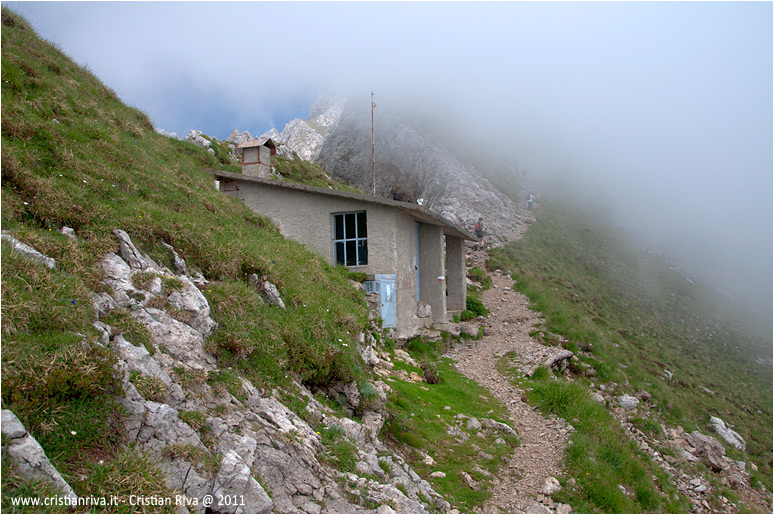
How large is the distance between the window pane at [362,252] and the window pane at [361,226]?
0.86 feet

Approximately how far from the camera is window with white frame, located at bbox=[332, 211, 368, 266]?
16828 millimetres

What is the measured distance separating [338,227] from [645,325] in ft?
70.9

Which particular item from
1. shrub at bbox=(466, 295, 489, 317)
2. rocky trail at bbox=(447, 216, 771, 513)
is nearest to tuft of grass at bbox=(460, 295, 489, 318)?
shrub at bbox=(466, 295, 489, 317)

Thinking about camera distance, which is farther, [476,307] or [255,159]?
[476,307]

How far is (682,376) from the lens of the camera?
22.1m

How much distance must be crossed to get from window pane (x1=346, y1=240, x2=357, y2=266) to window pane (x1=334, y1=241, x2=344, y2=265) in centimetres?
25

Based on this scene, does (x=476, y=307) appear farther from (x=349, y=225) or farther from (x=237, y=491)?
(x=237, y=491)

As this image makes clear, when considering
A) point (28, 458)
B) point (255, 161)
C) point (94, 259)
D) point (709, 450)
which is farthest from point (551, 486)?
point (255, 161)

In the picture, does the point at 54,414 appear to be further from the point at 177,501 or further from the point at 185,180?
the point at 185,180

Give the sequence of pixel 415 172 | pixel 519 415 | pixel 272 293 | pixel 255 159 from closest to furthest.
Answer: pixel 272 293 → pixel 519 415 → pixel 255 159 → pixel 415 172

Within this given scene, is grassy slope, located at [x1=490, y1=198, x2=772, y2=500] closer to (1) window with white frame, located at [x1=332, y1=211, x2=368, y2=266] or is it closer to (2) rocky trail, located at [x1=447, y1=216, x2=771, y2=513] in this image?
(2) rocky trail, located at [x1=447, y1=216, x2=771, y2=513]

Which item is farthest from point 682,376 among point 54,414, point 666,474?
point 54,414

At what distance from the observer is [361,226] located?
55.5 feet

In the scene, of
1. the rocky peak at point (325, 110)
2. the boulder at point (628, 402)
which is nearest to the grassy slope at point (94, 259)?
the boulder at point (628, 402)
